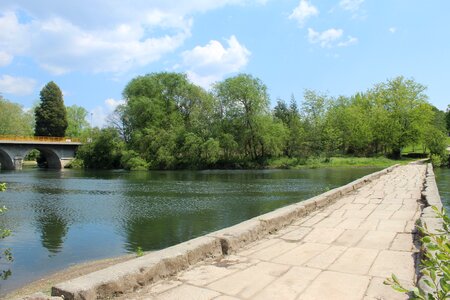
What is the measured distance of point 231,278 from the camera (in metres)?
4.04

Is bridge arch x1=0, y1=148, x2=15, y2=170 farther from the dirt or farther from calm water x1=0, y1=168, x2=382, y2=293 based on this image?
the dirt

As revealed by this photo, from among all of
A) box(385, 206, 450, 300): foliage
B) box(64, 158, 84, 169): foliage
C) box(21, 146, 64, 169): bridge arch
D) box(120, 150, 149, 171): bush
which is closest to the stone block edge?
box(385, 206, 450, 300): foliage

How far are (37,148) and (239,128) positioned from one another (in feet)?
119

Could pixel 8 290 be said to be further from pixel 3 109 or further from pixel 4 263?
pixel 3 109

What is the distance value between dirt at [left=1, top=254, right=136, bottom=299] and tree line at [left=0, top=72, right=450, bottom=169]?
124ft

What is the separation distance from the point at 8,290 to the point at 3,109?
71.0m

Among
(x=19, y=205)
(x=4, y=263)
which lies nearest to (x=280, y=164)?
(x=19, y=205)

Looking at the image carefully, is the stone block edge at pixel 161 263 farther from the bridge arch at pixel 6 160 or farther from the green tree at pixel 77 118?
the green tree at pixel 77 118

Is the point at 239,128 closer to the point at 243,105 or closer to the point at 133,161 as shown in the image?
the point at 243,105

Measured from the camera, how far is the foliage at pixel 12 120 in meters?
67.0

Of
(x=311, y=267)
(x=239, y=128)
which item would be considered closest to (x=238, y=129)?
(x=239, y=128)

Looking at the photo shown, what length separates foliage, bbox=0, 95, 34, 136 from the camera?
6700cm

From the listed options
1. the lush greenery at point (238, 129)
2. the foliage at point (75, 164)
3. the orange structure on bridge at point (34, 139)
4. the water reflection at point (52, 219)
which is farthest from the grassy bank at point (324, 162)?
the orange structure on bridge at point (34, 139)

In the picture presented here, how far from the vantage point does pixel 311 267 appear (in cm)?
438
